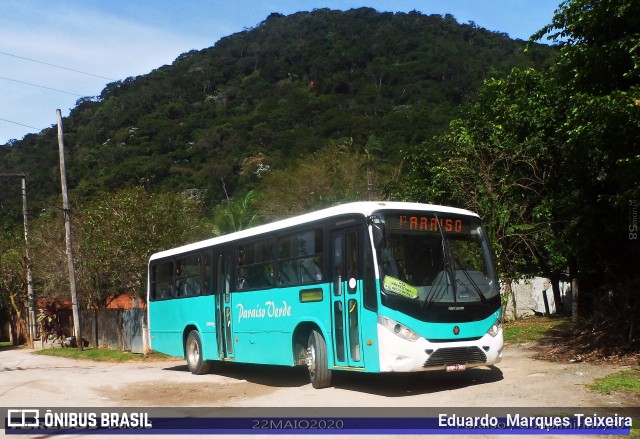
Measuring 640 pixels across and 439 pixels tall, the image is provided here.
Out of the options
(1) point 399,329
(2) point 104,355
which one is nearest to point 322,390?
(1) point 399,329

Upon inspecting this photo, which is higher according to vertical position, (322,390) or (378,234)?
(378,234)

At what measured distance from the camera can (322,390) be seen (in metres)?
11.9

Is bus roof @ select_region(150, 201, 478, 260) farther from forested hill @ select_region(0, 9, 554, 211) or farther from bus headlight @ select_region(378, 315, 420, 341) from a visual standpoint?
forested hill @ select_region(0, 9, 554, 211)

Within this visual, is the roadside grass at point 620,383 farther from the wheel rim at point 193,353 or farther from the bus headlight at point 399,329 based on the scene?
the wheel rim at point 193,353

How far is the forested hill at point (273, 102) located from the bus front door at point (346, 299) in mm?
39652

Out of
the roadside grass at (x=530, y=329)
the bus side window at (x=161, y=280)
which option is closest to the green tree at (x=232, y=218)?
the bus side window at (x=161, y=280)

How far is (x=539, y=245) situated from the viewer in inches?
856

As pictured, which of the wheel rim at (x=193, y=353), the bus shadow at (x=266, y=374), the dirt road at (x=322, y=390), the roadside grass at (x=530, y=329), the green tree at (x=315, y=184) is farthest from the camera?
the green tree at (x=315, y=184)

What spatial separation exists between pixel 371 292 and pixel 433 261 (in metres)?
1.09

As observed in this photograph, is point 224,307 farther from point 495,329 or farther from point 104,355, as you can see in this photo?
point 104,355

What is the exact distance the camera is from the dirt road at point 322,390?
33.3ft

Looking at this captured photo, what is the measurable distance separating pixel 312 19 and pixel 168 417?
160 metres

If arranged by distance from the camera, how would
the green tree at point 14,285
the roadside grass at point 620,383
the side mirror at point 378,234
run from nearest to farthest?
the roadside grass at point 620,383, the side mirror at point 378,234, the green tree at point 14,285

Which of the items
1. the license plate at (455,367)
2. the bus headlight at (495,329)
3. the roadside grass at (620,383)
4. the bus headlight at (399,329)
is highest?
the bus headlight at (399,329)
